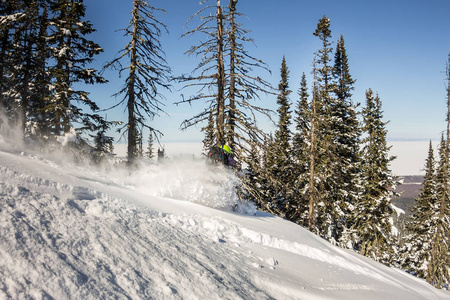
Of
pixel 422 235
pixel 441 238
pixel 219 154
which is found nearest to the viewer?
pixel 219 154

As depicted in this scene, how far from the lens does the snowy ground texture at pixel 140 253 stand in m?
2.47

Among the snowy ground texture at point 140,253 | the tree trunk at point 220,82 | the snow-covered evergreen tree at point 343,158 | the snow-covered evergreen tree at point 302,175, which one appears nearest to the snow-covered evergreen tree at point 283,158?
the snow-covered evergreen tree at point 302,175

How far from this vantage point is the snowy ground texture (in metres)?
2.47

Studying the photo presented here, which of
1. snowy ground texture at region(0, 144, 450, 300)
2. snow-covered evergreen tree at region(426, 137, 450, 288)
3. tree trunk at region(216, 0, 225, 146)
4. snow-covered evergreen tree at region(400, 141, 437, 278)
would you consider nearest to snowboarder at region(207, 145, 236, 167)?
tree trunk at region(216, 0, 225, 146)

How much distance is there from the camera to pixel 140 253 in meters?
3.35

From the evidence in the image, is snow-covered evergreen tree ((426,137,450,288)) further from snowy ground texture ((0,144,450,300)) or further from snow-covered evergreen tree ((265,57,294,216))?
snowy ground texture ((0,144,450,300))

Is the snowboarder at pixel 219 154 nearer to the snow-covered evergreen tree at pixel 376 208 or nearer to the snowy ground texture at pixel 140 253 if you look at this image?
the snowy ground texture at pixel 140 253

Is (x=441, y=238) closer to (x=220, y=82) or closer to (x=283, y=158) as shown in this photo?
(x=283, y=158)

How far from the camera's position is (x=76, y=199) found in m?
4.07

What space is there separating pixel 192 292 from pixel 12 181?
128 inches

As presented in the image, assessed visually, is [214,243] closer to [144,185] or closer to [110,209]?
[110,209]

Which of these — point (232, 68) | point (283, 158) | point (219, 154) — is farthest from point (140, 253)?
point (283, 158)

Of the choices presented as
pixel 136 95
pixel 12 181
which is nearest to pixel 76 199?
pixel 12 181

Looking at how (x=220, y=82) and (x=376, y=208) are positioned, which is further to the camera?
(x=376, y=208)
